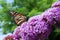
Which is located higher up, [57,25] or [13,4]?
[57,25]

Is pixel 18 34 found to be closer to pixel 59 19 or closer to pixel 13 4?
pixel 59 19

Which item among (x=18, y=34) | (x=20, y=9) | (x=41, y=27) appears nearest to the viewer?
(x=41, y=27)

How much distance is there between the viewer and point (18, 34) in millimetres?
1406

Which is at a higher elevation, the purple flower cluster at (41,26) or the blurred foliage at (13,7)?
the purple flower cluster at (41,26)

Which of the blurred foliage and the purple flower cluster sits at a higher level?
the purple flower cluster

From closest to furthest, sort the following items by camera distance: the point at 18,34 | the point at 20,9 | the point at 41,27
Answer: the point at 41,27 < the point at 18,34 < the point at 20,9

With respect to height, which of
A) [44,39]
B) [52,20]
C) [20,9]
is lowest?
[20,9]

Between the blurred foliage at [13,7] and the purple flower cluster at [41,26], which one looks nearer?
the purple flower cluster at [41,26]

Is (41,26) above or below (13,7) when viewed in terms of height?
above

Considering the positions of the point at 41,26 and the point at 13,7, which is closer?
the point at 41,26

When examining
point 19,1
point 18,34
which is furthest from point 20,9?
point 18,34

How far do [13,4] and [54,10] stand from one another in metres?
8.59

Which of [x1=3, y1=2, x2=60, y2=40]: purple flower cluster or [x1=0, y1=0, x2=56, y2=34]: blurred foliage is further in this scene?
[x1=0, y1=0, x2=56, y2=34]: blurred foliage

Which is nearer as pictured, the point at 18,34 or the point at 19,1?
the point at 18,34
